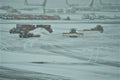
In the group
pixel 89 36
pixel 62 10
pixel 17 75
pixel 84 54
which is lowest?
pixel 17 75

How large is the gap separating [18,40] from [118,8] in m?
1.12

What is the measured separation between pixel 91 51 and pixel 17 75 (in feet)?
2.76

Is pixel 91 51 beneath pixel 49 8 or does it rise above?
beneath

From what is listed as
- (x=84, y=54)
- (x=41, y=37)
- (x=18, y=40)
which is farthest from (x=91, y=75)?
→ (x=18, y=40)

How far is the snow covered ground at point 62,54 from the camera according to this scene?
10.0ft

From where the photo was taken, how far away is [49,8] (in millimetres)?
3066

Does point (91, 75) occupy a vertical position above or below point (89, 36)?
below

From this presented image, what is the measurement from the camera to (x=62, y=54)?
307 centimetres

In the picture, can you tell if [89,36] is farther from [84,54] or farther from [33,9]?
[33,9]

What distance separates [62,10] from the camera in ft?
10.1

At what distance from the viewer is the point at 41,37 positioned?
3.08 metres

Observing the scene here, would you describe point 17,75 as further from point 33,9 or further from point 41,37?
point 33,9

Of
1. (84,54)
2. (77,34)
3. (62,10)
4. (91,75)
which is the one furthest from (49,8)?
(91,75)

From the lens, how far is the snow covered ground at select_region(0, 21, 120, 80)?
3.06 m
